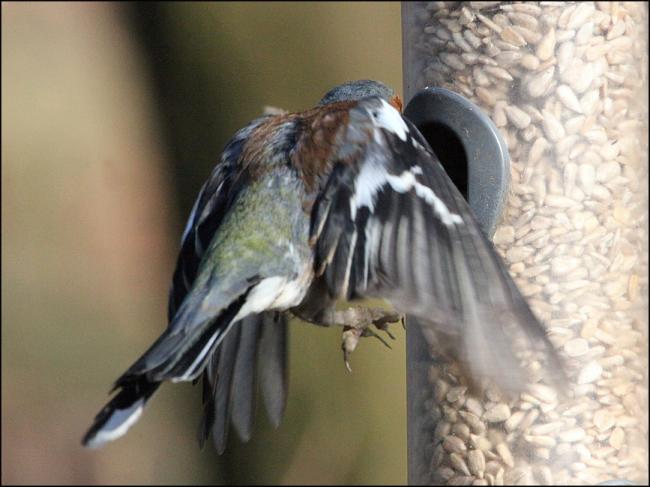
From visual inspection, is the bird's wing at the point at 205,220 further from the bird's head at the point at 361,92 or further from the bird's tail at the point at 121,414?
the bird's tail at the point at 121,414

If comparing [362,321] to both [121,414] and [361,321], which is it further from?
[121,414]

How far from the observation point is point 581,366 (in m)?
3.08

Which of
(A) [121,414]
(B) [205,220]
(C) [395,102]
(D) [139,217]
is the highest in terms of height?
(C) [395,102]

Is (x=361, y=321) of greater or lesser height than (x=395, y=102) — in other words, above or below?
below

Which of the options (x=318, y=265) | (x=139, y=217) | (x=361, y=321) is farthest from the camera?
(x=139, y=217)

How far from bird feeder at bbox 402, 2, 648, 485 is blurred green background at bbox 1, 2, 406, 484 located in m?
2.75

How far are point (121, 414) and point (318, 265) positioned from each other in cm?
67

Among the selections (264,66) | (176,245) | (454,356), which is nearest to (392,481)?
(176,245)

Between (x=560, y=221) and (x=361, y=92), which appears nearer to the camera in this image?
(x=560, y=221)

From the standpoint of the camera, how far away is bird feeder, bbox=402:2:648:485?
307 centimetres

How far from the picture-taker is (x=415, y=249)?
2822mm

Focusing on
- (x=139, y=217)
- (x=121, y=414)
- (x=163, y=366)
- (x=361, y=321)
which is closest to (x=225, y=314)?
(x=163, y=366)

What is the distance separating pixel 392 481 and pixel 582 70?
3.32 metres

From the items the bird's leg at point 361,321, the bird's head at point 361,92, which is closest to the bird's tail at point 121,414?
the bird's leg at point 361,321
